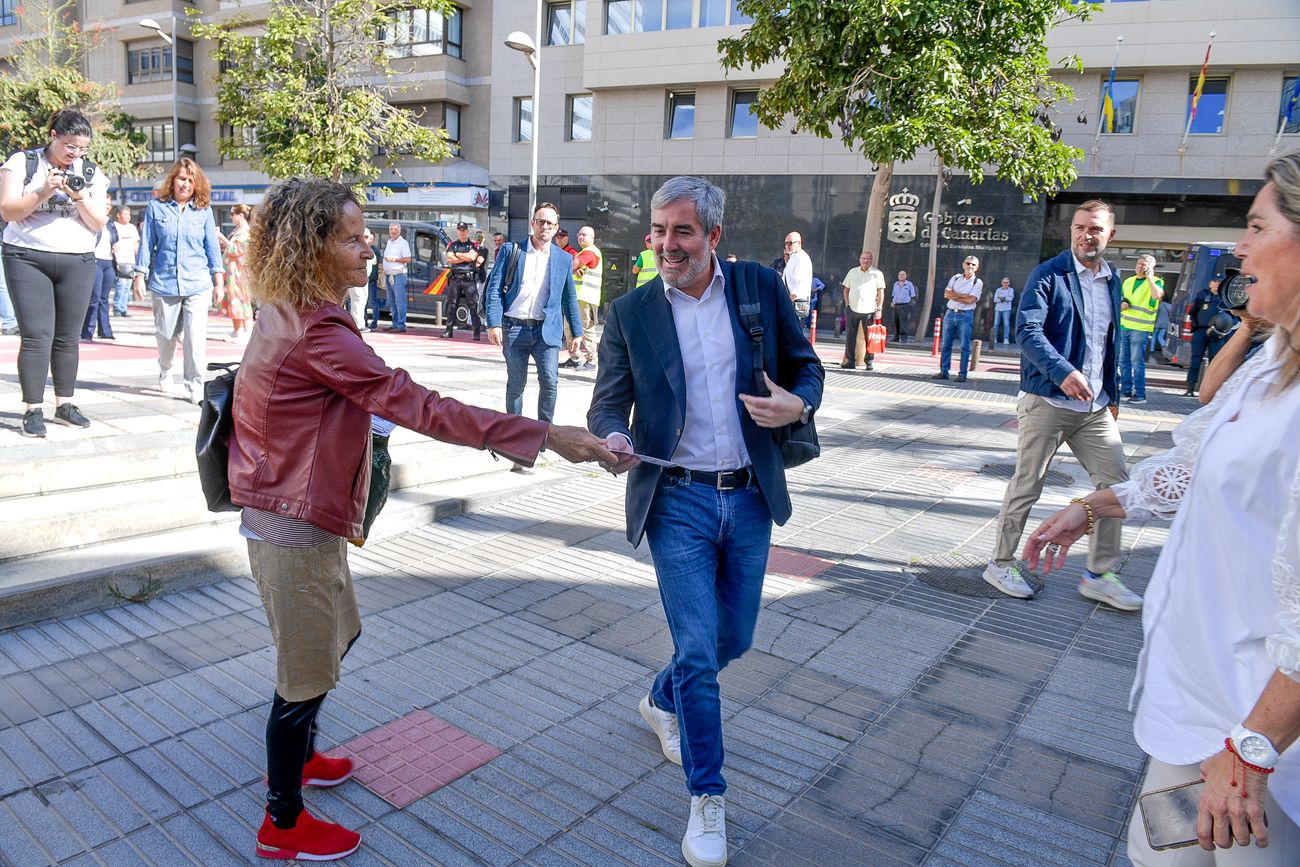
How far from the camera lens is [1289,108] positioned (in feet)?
70.3

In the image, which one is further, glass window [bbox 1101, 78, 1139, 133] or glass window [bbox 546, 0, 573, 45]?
glass window [bbox 546, 0, 573, 45]

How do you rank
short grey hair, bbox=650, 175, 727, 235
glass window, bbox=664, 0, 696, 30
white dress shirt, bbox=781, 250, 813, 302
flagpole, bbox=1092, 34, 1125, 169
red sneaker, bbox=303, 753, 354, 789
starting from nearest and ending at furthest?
1. short grey hair, bbox=650, 175, 727, 235
2. red sneaker, bbox=303, 753, 354, 789
3. white dress shirt, bbox=781, 250, 813, 302
4. flagpole, bbox=1092, 34, 1125, 169
5. glass window, bbox=664, 0, 696, 30

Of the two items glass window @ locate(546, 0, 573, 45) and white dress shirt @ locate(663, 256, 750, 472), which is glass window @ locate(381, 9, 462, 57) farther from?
white dress shirt @ locate(663, 256, 750, 472)

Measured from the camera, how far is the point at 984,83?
594 inches

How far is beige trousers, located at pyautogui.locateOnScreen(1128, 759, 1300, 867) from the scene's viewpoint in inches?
61.5

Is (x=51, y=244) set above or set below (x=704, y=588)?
above

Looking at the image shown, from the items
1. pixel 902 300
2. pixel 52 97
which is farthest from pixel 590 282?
pixel 52 97

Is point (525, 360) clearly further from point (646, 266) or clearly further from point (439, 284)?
point (439, 284)

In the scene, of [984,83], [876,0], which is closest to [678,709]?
[876,0]

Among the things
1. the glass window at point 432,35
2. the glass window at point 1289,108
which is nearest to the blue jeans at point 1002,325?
the glass window at point 1289,108

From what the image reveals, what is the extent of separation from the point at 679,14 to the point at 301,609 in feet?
91.3

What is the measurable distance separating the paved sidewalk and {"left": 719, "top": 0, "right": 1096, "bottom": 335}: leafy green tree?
10.8 meters

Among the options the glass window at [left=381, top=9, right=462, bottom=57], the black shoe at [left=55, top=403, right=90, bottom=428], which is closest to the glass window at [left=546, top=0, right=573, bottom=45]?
the glass window at [left=381, top=9, right=462, bottom=57]

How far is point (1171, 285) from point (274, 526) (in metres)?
27.4
